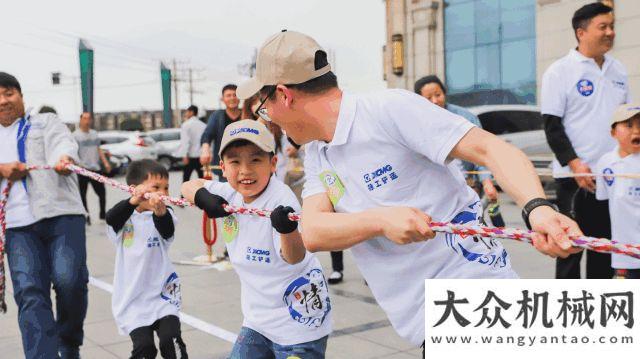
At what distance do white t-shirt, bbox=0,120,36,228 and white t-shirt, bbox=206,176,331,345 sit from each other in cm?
154

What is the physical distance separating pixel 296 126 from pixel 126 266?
204 centimetres

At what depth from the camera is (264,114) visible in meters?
2.37

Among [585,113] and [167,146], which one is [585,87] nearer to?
[585,113]

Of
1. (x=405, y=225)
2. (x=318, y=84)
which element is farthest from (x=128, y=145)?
(x=405, y=225)

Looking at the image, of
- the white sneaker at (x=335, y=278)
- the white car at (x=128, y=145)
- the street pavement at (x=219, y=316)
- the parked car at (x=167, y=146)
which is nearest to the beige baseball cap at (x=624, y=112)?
the street pavement at (x=219, y=316)

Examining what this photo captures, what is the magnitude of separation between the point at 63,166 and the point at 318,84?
2344 mm

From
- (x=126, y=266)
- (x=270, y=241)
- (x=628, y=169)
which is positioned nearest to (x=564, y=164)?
(x=628, y=169)

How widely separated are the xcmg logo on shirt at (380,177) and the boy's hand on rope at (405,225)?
0.16 m

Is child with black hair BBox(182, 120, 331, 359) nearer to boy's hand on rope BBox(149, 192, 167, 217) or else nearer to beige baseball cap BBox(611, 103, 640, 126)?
boy's hand on rope BBox(149, 192, 167, 217)

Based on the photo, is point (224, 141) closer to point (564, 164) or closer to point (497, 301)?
point (497, 301)

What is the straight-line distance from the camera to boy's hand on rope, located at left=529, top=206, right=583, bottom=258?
164 centimetres

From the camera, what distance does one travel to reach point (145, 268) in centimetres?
388

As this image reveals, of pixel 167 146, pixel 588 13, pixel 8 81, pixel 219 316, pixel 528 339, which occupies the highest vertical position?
pixel 588 13

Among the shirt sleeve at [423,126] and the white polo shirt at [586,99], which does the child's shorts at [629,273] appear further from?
the shirt sleeve at [423,126]
